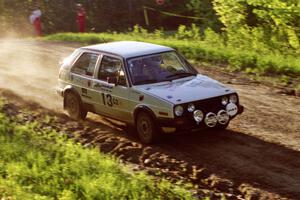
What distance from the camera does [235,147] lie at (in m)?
9.56

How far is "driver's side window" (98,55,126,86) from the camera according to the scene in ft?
34.0

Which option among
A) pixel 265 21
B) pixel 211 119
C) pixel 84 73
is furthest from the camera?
pixel 265 21

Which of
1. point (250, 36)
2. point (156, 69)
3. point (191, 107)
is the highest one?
point (250, 36)

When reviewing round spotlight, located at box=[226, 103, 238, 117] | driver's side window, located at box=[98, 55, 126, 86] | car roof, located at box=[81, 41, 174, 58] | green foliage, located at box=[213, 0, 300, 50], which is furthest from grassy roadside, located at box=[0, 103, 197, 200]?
green foliage, located at box=[213, 0, 300, 50]

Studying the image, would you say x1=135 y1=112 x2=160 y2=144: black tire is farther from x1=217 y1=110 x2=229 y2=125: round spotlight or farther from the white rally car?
x1=217 y1=110 x2=229 y2=125: round spotlight

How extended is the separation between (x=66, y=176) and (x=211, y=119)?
2.73 m

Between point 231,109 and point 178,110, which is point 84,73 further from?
point 231,109

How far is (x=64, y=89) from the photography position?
11.9 metres

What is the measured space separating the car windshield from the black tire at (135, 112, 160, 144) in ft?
2.07

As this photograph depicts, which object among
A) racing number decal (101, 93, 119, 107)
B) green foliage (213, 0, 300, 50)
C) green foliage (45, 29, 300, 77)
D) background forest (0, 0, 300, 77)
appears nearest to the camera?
racing number decal (101, 93, 119, 107)

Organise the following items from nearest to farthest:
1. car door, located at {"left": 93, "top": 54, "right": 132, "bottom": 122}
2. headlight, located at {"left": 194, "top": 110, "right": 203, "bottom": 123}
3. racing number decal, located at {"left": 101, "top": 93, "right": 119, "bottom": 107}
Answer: headlight, located at {"left": 194, "top": 110, "right": 203, "bottom": 123} → car door, located at {"left": 93, "top": 54, "right": 132, "bottom": 122} → racing number decal, located at {"left": 101, "top": 93, "right": 119, "bottom": 107}

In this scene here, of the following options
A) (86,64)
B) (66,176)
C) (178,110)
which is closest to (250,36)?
(86,64)

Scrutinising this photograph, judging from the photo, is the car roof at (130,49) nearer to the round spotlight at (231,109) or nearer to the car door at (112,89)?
the car door at (112,89)

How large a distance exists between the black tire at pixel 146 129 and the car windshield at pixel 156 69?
0.63 m
